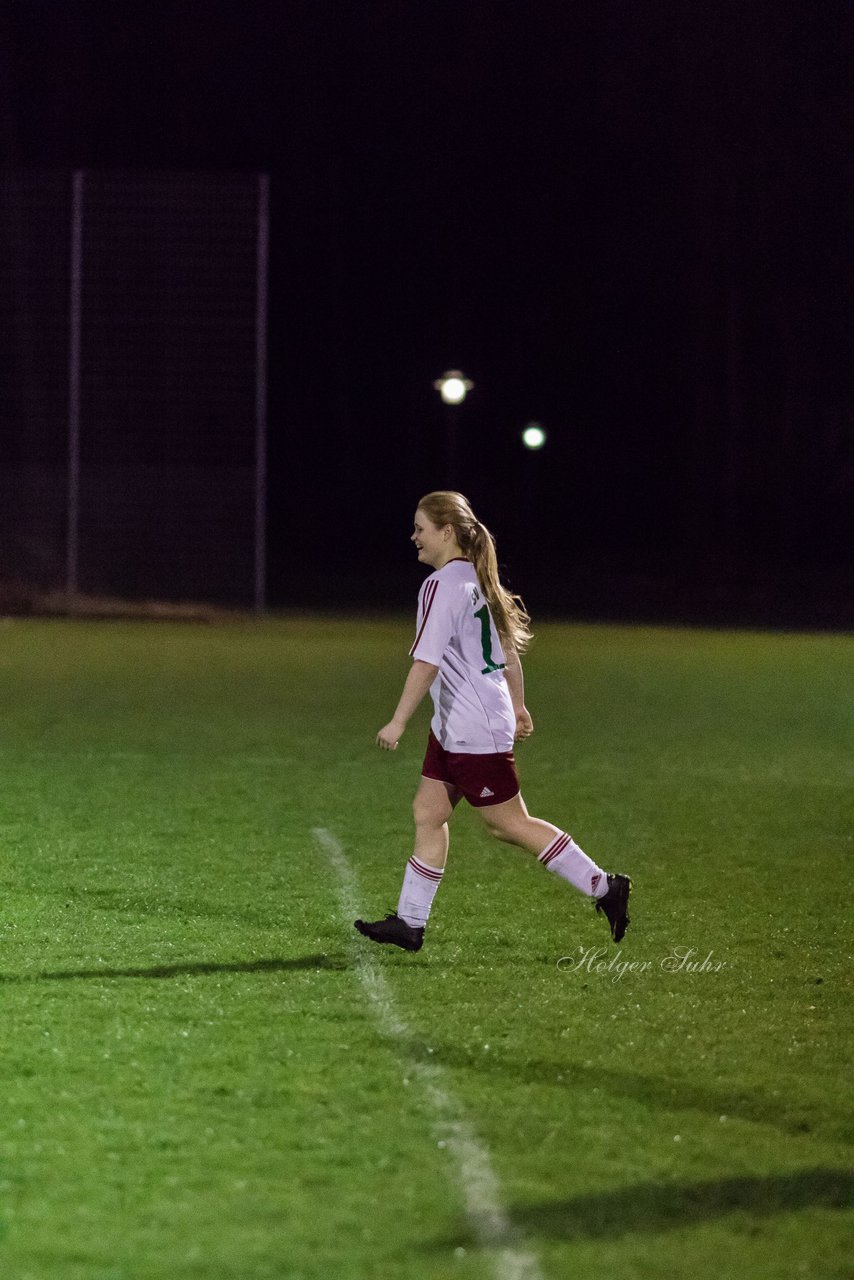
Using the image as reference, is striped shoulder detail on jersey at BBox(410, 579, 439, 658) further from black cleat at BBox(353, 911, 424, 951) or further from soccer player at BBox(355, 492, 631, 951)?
black cleat at BBox(353, 911, 424, 951)

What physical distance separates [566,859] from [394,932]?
2.26 feet

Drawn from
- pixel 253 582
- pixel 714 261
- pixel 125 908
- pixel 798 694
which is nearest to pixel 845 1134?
pixel 125 908

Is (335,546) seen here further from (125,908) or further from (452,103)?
(125,908)

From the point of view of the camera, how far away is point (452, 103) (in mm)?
45906

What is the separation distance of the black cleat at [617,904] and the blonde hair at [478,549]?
969 millimetres

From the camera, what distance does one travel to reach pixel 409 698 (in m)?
6.26

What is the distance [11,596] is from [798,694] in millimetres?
14511

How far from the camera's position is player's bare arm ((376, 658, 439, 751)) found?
6.22 meters

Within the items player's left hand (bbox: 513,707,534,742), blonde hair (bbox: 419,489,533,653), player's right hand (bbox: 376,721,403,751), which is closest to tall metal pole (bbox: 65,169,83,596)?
player's left hand (bbox: 513,707,534,742)

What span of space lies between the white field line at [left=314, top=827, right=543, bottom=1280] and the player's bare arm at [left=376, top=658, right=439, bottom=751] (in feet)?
2.75

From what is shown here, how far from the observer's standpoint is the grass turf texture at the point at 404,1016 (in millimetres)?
3809

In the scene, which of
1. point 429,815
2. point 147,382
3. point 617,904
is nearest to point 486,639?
point 429,815

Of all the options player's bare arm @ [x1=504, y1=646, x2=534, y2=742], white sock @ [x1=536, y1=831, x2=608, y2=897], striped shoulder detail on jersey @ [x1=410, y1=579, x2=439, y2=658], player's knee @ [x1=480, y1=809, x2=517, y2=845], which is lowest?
white sock @ [x1=536, y1=831, x2=608, y2=897]

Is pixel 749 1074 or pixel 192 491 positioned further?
pixel 192 491
